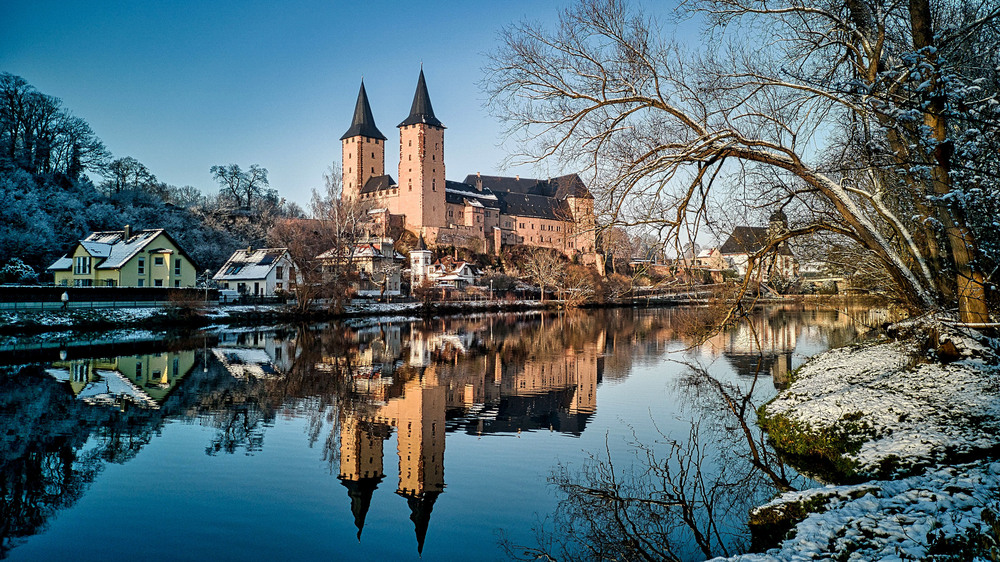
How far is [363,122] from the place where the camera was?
91.0m

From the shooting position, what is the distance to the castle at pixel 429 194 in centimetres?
8562

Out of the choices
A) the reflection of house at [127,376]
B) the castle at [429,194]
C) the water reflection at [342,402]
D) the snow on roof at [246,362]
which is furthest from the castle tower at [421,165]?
the reflection of house at [127,376]

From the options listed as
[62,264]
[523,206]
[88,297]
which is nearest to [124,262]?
[62,264]

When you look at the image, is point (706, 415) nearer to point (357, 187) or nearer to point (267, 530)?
point (267, 530)

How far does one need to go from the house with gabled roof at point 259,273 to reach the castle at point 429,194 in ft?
93.4

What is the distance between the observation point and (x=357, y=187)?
91500mm

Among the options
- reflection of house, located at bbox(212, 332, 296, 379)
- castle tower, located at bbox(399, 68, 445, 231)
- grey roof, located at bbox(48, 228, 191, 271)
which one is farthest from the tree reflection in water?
castle tower, located at bbox(399, 68, 445, 231)

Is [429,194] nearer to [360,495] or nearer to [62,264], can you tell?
[62,264]

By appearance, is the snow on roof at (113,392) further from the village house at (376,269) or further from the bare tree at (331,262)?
the village house at (376,269)

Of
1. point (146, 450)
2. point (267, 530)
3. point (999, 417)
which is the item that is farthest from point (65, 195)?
point (999, 417)

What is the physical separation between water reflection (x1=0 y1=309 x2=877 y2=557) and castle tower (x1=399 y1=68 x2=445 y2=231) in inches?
2389

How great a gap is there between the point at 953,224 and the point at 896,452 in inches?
126

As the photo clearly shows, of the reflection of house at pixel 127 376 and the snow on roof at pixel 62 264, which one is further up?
the snow on roof at pixel 62 264

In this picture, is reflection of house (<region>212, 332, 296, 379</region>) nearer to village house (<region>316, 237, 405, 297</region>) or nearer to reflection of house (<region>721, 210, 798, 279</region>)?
reflection of house (<region>721, 210, 798, 279</region>)
